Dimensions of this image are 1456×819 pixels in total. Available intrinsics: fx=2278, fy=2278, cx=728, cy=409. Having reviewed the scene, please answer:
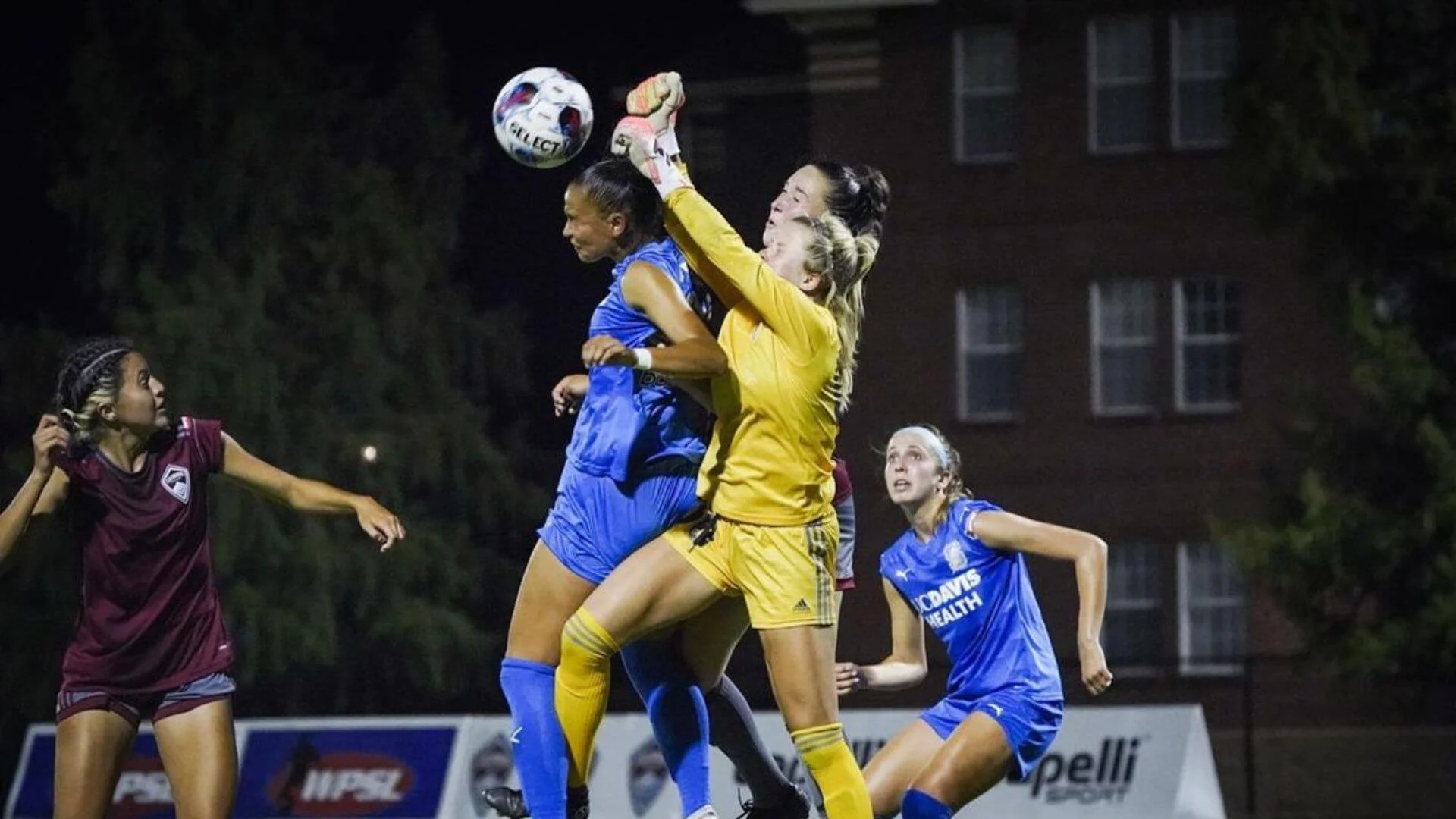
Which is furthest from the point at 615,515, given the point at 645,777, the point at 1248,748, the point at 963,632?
the point at 1248,748

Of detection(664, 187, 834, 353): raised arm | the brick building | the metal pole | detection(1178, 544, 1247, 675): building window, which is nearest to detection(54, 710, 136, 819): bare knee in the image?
detection(664, 187, 834, 353): raised arm

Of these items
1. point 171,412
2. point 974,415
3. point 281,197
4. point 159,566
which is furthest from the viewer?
point 974,415

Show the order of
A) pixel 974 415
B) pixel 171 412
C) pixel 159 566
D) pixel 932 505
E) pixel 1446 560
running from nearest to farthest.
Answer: pixel 159 566
pixel 932 505
pixel 1446 560
pixel 171 412
pixel 974 415

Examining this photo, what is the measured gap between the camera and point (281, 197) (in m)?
19.1

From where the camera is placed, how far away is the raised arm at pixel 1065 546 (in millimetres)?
5730

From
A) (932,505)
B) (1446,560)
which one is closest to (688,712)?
(932,505)

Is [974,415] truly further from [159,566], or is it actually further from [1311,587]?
[159,566]

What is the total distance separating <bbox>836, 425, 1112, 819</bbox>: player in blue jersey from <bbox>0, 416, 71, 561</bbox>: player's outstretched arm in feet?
6.39

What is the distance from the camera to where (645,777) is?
400 inches

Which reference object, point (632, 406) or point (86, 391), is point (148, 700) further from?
point (632, 406)

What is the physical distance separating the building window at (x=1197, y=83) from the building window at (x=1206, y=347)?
1.31 metres

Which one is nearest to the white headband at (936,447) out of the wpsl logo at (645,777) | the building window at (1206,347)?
the wpsl logo at (645,777)

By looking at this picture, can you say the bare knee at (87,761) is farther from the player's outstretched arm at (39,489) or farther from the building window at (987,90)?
the building window at (987,90)

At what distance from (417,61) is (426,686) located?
5.43 m
